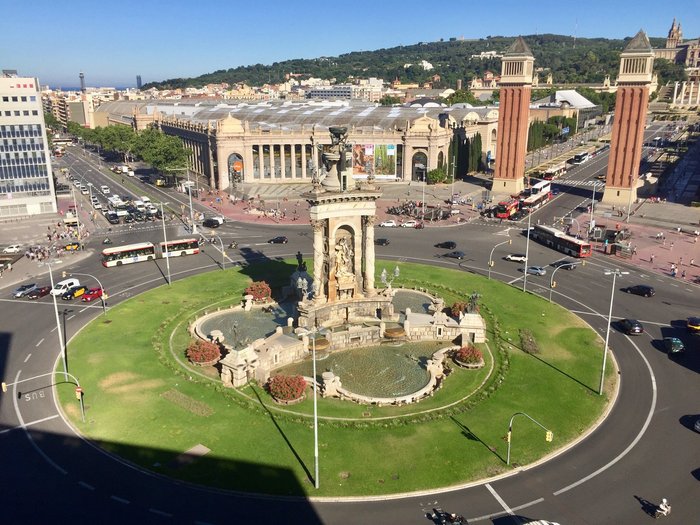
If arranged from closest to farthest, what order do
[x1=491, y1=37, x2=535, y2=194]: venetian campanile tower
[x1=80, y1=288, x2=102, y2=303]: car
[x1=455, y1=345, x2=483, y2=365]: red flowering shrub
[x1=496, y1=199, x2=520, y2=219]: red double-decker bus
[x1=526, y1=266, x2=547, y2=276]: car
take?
1. [x1=455, y1=345, x2=483, y2=365]: red flowering shrub
2. [x1=80, y1=288, x2=102, y2=303]: car
3. [x1=526, y1=266, x2=547, y2=276]: car
4. [x1=496, y1=199, x2=520, y2=219]: red double-decker bus
5. [x1=491, y1=37, x2=535, y2=194]: venetian campanile tower

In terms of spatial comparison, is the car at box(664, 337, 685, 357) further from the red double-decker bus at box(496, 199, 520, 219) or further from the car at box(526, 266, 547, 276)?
the red double-decker bus at box(496, 199, 520, 219)

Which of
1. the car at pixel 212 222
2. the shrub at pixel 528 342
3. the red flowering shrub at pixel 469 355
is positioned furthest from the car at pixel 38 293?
the shrub at pixel 528 342

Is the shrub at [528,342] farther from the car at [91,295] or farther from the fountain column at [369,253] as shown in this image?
the car at [91,295]

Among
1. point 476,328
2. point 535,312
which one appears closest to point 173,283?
point 476,328

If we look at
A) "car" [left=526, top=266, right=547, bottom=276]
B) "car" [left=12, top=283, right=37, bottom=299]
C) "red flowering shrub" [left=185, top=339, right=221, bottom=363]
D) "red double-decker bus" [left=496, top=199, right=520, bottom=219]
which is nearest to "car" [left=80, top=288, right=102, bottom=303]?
"car" [left=12, top=283, right=37, bottom=299]

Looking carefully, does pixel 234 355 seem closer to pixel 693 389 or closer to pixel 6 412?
pixel 6 412

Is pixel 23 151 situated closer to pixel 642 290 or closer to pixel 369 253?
pixel 369 253
